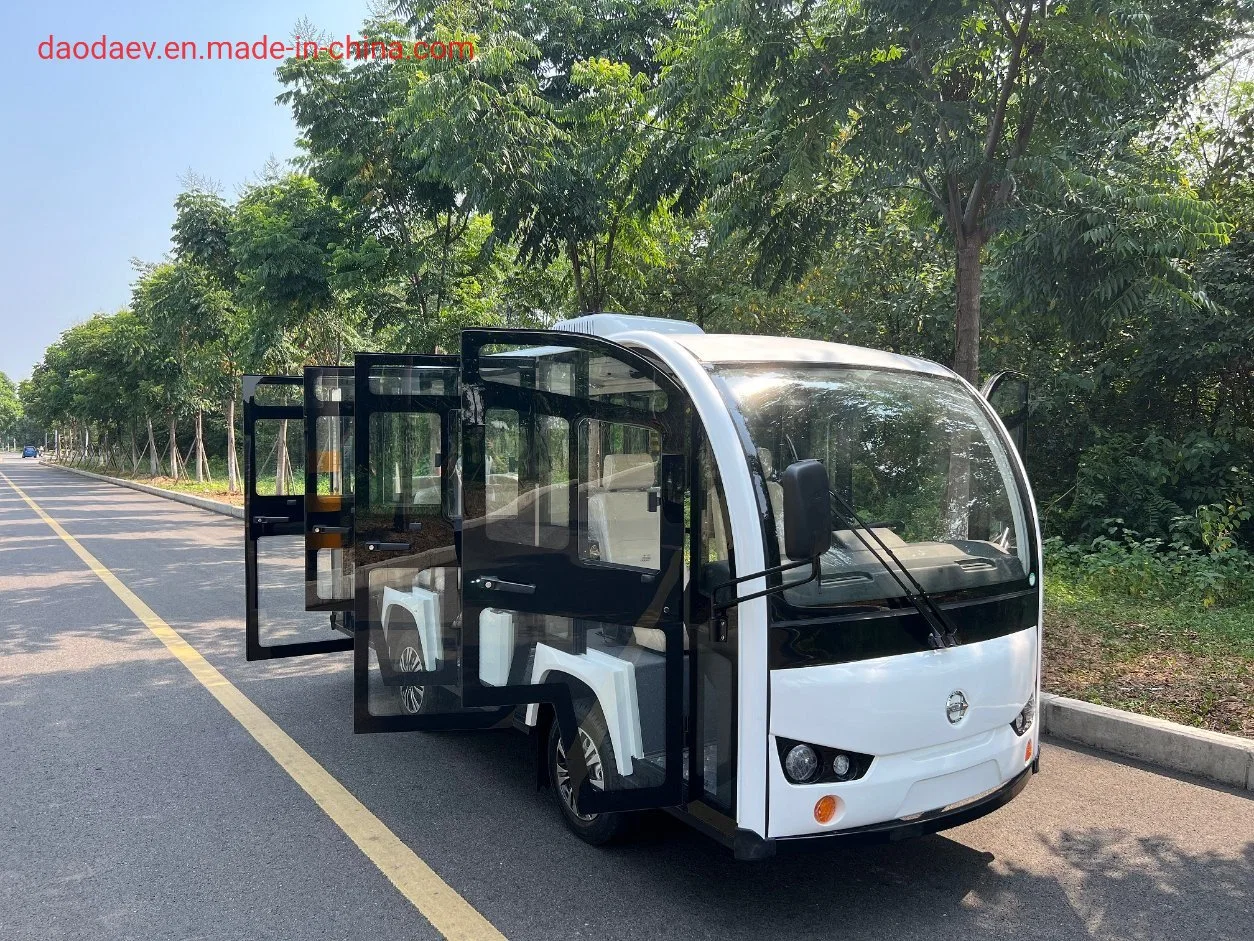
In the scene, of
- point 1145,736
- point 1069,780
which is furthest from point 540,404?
point 1145,736

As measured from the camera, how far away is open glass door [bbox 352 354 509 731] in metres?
4.40

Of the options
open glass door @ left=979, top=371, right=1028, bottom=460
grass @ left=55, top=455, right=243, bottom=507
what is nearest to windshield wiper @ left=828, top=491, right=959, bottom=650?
open glass door @ left=979, top=371, right=1028, bottom=460

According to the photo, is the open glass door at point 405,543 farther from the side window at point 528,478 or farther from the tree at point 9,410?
the tree at point 9,410

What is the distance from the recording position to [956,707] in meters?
3.46

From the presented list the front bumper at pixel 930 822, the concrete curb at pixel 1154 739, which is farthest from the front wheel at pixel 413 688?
the concrete curb at pixel 1154 739

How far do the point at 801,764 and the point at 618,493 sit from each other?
47.9 inches

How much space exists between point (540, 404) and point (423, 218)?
36.8ft

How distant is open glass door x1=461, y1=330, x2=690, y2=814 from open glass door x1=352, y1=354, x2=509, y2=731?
498 mm

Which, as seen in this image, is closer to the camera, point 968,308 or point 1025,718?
point 1025,718

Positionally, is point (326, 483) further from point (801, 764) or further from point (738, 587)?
point (801, 764)

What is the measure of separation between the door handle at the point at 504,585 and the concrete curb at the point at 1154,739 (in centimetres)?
331

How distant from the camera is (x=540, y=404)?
3.93 metres

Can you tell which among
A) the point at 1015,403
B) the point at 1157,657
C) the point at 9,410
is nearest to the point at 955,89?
the point at 1015,403

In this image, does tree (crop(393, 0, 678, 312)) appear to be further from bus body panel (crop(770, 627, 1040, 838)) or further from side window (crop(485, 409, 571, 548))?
bus body panel (crop(770, 627, 1040, 838))
